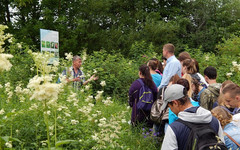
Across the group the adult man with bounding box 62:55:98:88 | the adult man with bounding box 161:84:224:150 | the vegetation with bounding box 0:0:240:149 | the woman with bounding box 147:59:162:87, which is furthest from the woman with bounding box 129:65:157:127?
the adult man with bounding box 161:84:224:150

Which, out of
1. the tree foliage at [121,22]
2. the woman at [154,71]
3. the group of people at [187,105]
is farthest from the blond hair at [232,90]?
the tree foliage at [121,22]

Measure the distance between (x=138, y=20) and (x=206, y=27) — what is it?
19.5 ft

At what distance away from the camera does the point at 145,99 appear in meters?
4.95

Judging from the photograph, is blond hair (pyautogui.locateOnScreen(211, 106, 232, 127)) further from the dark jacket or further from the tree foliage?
the tree foliage

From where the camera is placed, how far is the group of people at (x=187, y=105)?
8.19 feet

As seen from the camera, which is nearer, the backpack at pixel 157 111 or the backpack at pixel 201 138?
the backpack at pixel 201 138

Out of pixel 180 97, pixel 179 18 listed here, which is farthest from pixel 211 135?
pixel 179 18

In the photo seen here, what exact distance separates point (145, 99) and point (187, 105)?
225cm

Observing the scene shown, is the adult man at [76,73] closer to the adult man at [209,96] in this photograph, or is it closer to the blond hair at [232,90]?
the adult man at [209,96]

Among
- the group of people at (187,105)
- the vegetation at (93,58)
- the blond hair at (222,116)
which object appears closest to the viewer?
the group of people at (187,105)

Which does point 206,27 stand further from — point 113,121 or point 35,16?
point 113,121

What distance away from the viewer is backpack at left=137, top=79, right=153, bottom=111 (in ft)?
16.2

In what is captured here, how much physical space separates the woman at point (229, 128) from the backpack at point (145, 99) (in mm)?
1764

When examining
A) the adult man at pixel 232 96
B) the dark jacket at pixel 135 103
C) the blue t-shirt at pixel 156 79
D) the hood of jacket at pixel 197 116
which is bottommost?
the dark jacket at pixel 135 103
